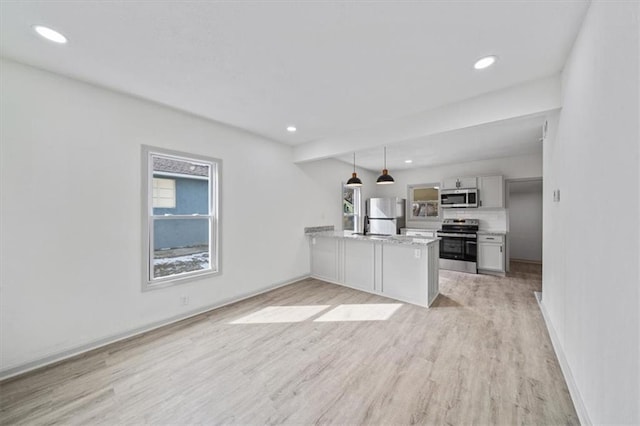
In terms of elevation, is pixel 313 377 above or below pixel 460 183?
below

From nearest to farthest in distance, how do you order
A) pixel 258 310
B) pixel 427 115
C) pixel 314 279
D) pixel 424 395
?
pixel 424 395 → pixel 427 115 → pixel 258 310 → pixel 314 279

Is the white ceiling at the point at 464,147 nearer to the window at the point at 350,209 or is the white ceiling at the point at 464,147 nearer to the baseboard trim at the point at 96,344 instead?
the window at the point at 350,209

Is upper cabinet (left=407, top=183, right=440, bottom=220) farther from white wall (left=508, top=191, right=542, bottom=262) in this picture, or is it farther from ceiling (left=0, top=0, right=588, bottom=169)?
ceiling (left=0, top=0, right=588, bottom=169)

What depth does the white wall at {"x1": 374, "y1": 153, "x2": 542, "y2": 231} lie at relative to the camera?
210 inches

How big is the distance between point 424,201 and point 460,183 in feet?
3.68

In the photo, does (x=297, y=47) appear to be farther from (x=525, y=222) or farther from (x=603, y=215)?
(x=525, y=222)

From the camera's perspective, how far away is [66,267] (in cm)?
232

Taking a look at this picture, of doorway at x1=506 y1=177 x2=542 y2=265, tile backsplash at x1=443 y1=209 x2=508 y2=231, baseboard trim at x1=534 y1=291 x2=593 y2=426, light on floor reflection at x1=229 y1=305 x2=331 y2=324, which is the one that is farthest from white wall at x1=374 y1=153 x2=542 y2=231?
light on floor reflection at x1=229 y1=305 x2=331 y2=324

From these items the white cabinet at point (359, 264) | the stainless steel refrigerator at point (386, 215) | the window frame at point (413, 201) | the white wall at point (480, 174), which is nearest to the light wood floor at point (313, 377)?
the white cabinet at point (359, 264)

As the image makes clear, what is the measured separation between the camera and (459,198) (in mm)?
5824

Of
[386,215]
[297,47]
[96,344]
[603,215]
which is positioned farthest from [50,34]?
[386,215]

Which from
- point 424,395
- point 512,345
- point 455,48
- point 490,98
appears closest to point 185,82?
point 455,48

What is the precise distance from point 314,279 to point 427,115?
3.57 meters

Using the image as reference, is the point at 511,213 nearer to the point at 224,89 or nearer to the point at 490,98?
the point at 490,98
